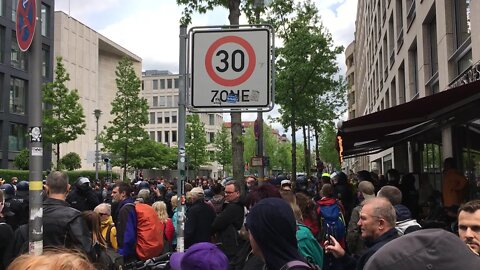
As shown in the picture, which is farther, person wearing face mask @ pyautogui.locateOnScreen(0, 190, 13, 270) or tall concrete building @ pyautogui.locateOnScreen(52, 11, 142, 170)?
tall concrete building @ pyautogui.locateOnScreen(52, 11, 142, 170)

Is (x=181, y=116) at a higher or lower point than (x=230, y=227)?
higher

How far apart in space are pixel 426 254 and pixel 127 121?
4174 cm

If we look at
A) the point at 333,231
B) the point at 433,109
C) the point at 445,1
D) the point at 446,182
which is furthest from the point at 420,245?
the point at 445,1

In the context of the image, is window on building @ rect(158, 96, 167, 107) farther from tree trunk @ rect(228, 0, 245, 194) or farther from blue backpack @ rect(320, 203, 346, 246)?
blue backpack @ rect(320, 203, 346, 246)

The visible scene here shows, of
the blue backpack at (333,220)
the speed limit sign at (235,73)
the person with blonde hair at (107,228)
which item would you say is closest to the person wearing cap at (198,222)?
the person with blonde hair at (107,228)

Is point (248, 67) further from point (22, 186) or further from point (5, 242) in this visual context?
point (22, 186)

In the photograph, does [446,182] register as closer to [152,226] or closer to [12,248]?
[152,226]

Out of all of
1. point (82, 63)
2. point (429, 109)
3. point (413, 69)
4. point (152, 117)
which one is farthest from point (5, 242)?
point (152, 117)

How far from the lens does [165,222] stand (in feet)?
26.7

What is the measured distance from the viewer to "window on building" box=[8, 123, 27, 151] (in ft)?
139

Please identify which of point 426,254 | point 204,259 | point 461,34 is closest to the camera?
point 426,254

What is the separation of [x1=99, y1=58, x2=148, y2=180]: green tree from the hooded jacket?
39183 millimetres

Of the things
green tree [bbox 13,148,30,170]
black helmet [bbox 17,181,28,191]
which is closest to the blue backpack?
black helmet [bbox 17,181,28,191]

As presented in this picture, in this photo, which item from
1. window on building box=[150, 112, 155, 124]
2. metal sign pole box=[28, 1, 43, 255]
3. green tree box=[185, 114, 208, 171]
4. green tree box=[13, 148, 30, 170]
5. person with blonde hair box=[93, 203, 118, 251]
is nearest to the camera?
metal sign pole box=[28, 1, 43, 255]
